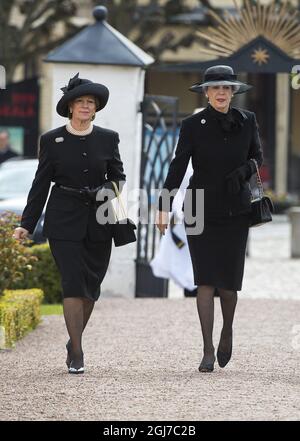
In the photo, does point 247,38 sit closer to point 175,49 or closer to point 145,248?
point 145,248

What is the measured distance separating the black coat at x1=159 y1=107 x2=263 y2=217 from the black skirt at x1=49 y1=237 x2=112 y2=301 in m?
0.51

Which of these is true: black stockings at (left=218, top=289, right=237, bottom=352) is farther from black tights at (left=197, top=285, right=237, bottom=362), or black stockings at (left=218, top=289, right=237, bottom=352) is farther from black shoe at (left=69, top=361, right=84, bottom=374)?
black shoe at (left=69, top=361, right=84, bottom=374)

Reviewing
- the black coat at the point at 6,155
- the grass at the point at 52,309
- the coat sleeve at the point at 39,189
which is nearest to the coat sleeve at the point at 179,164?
the coat sleeve at the point at 39,189

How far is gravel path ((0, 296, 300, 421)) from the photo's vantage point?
697 cm

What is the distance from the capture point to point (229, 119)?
846 centimetres

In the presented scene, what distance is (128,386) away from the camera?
776cm

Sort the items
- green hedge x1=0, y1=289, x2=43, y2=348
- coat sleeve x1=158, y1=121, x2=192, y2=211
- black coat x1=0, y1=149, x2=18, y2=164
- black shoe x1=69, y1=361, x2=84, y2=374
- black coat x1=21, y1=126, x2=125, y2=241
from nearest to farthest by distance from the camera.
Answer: black shoe x1=69, y1=361, x2=84, y2=374 → black coat x1=21, y1=126, x2=125, y2=241 → coat sleeve x1=158, y1=121, x2=192, y2=211 → green hedge x1=0, y1=289, x2=43, y2=348 → black coat x1=0, y1=149, x2=18, y2=164

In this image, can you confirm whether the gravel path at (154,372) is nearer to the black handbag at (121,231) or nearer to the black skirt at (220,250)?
the black skirt at (220,250)

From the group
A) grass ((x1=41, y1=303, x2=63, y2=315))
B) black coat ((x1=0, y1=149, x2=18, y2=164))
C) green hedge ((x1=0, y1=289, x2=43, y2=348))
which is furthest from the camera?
black coat ((x1=0, y1=149, x2=18, y2=164))

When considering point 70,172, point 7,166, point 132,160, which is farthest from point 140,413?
point 7,166

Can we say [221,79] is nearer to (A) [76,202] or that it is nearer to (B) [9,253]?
(A) [76,202]

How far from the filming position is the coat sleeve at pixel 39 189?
8469mm

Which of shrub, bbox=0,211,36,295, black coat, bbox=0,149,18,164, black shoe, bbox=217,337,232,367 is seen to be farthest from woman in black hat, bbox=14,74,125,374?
black coat, bbox=0,149,18,164

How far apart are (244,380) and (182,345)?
5.74 feet
